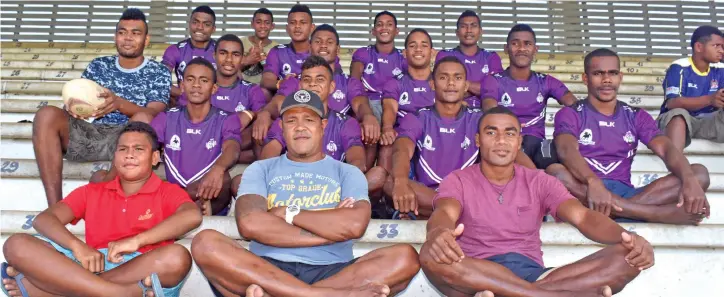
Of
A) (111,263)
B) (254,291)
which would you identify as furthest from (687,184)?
(111,263)

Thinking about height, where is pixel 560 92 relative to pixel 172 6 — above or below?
below

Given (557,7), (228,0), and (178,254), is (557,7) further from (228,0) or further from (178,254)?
(178,254)

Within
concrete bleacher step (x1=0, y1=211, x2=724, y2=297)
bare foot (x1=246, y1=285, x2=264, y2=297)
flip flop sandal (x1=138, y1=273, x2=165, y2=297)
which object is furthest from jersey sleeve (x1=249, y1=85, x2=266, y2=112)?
bare foot (x1=246, y1=285, x2=264, y2=297)

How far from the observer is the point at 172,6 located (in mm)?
8094

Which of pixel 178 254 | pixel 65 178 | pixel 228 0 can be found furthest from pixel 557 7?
pixel 178 254

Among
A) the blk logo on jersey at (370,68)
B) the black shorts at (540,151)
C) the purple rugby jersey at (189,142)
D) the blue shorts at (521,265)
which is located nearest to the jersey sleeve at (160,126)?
the purple rugby jersey at (189,142)

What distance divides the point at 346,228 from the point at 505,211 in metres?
0.64

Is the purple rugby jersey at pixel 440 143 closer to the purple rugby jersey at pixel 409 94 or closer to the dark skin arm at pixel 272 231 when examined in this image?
the purple rugby jersey at pixel 409 94

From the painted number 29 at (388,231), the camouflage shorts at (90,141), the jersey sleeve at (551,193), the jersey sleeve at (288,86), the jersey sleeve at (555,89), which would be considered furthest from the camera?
the jersey sleeve at (555,89)

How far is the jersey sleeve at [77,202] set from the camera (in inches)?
113

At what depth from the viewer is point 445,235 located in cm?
250

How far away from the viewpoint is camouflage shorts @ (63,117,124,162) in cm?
366

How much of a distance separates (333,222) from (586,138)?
5.53 ft

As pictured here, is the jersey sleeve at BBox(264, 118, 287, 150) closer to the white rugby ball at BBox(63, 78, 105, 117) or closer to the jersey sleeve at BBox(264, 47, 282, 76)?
the white rugby ball at BBox(63, 78, 105, 117)
